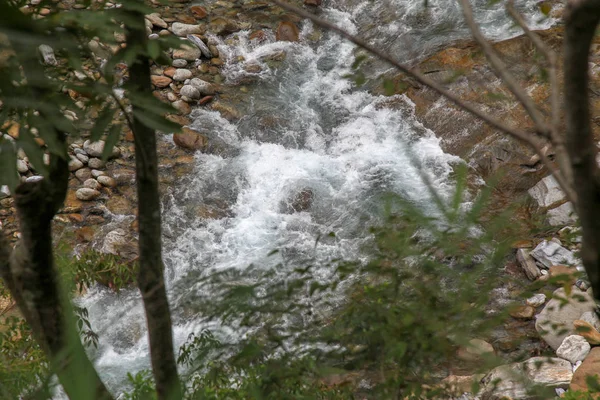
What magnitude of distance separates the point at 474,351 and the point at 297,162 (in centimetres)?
496

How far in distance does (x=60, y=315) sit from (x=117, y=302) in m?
3.62

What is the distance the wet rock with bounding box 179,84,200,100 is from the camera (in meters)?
6.91

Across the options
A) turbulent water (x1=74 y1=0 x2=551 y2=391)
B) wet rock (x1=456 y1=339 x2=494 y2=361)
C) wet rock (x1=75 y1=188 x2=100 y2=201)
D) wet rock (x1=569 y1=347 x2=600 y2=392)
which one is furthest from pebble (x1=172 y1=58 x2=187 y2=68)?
wet rock (x1=456 y1=339 x2=494 y2=361)

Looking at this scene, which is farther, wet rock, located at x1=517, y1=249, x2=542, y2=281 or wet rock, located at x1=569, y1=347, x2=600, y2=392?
wet rock, located at x1=517, y1=249, x2=542, y2=281

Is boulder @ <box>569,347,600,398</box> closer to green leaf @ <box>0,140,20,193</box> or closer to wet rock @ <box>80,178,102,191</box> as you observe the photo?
green leaf @ <box>0,140,20,193</box>

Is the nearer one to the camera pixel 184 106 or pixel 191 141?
pixel 191 141

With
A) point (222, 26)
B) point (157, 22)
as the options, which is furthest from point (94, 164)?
point (222, 26)

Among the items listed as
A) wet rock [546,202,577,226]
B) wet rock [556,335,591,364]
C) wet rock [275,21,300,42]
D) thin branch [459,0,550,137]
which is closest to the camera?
thin branch [459,0,550,137]

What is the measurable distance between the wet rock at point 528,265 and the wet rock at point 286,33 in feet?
12.5

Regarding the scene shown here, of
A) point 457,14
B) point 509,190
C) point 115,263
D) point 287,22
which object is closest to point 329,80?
Answer: point 287,22

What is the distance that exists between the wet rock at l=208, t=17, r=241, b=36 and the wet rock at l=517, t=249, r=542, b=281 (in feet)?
14.0

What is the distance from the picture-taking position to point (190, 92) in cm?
691

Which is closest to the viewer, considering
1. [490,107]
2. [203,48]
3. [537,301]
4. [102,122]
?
[102,122]

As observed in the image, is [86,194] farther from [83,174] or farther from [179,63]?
[179,63]
